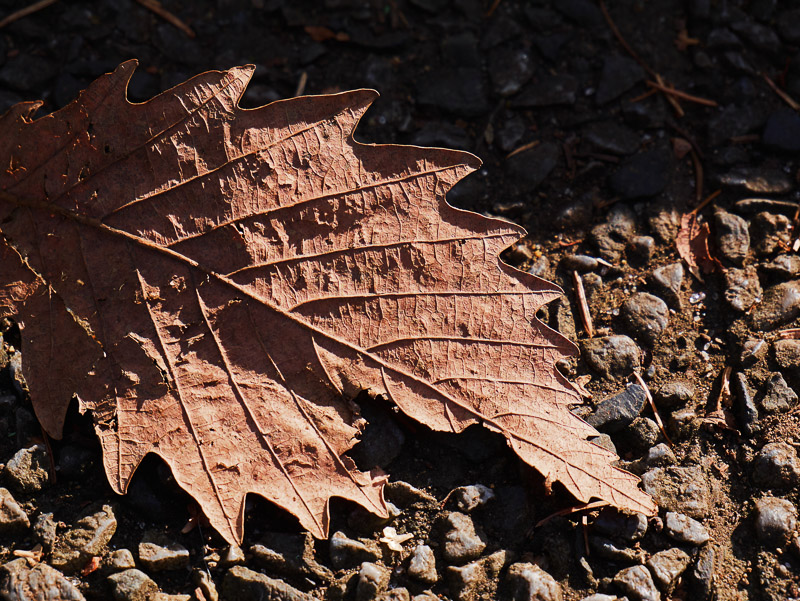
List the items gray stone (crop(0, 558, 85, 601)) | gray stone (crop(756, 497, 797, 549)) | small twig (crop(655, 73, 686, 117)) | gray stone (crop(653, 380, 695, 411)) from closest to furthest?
gray stone (crop(0, 558, 85, 601)), gray stone (crop(756, 497, 797, 549)), gray stone (crop(653, 380, 695, 411)), small twig (crop(655, 73, 686, 117))

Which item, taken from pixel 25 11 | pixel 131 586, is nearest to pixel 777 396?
pixel 131 586

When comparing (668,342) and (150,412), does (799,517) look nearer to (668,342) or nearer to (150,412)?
(668,342)

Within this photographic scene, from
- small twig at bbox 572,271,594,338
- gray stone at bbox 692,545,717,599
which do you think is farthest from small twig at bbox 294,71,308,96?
gray stone at bbox 692,545,717,599

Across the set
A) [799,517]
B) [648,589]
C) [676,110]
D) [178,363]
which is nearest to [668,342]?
[799,517]

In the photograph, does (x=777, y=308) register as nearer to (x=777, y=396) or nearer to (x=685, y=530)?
(x=777, y=396)

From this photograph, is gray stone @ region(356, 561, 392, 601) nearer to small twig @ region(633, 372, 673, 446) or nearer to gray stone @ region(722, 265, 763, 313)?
small twig @ region(633, 372, 673, 446)

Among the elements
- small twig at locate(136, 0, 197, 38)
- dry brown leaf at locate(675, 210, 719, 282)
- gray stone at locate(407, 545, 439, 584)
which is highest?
small twig at locate(136, 0, 197, 38)
